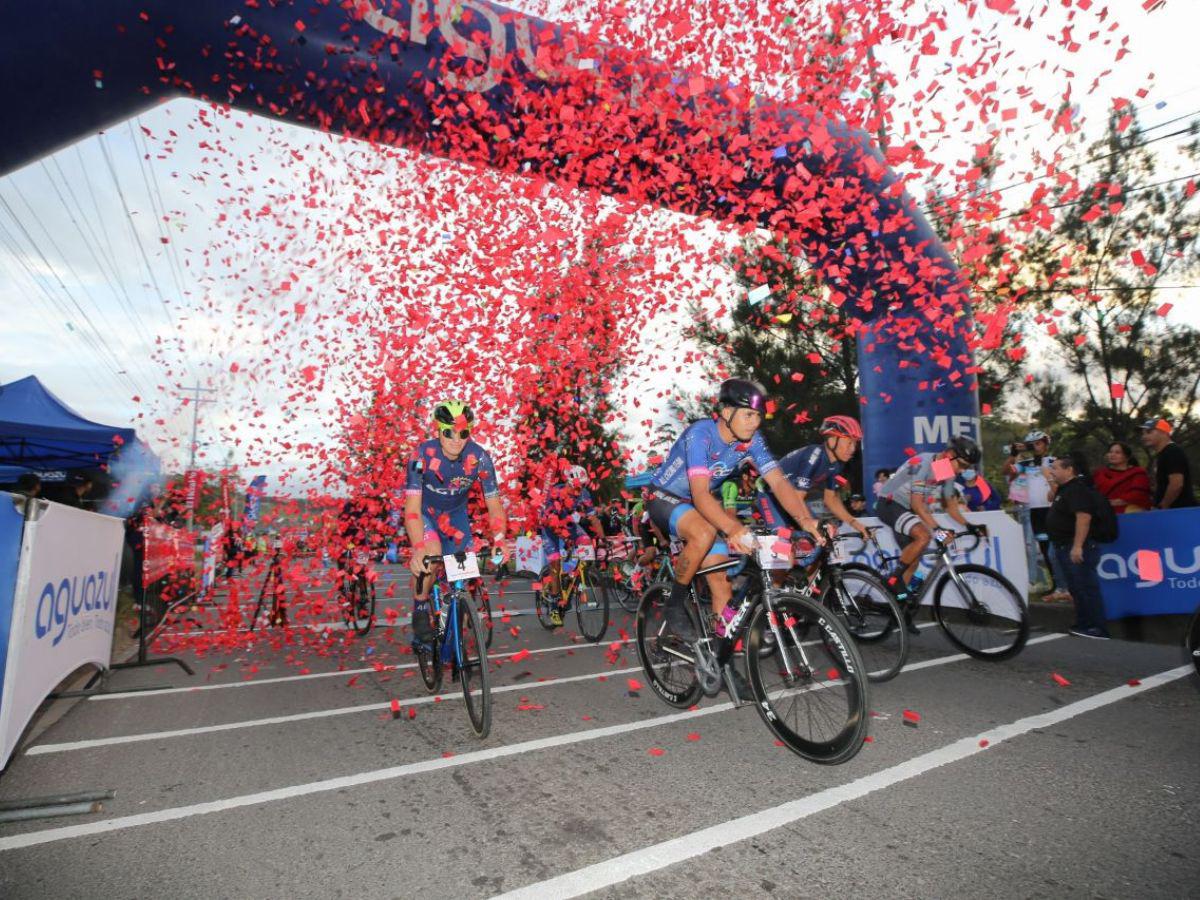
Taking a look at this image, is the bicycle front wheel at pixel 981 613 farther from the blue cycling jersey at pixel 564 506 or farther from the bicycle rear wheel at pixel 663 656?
the blue cycling jersey at pixel 564 506

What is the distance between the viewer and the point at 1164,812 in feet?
9.70

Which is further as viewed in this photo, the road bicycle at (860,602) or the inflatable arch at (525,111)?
the inflatable arch at (525,111)

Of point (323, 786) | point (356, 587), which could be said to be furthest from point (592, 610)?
point (323, 786)

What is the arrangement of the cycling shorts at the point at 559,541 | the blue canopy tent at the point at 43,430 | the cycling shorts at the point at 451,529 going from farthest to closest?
the blue canopy tent at the point at 43,430 < the cycling shorts at the point at 559,541 < the cycling shorts at the point at 451,529

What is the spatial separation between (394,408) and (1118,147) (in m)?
16.3

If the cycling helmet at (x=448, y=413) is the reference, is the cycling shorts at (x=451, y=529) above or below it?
below

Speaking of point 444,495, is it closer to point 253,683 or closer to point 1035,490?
point 253,683

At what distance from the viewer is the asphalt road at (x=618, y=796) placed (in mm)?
2533

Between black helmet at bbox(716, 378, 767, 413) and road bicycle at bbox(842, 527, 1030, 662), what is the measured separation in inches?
97.1

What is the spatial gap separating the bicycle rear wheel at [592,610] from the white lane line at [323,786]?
11.1 ft

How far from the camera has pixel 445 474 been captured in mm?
5504

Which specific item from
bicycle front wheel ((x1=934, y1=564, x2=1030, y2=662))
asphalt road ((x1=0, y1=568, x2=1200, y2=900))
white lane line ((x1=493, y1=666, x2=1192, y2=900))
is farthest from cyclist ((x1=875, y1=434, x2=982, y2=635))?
white lane line ((x1=493, y1=666, x2=1192, y2=900))

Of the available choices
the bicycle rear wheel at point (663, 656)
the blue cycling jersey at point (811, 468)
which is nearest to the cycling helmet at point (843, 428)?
the blue cycling jersey at point (811, 468)

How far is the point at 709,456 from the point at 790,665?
1.36 m
